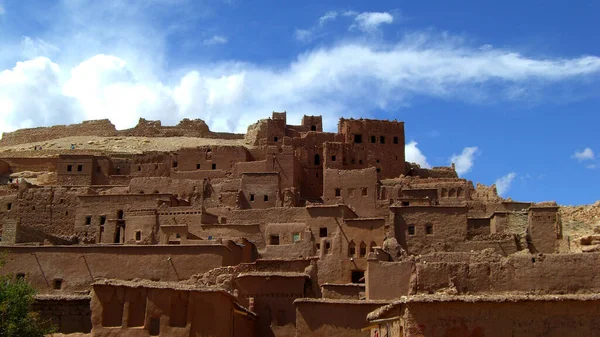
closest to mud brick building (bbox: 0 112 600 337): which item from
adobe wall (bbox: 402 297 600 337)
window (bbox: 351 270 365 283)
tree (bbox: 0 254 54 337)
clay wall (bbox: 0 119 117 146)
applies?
adobe wall (bbox: 402 297 600 337)

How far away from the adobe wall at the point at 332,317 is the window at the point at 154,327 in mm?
4544

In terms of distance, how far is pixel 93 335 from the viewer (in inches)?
815

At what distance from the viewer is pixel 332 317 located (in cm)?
2323

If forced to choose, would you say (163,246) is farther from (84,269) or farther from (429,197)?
(429,197)

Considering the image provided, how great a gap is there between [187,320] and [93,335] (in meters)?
2.45

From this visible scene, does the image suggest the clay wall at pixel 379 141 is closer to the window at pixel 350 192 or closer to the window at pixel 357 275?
the window at pixel 350 192

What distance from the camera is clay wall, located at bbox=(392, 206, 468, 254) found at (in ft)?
109

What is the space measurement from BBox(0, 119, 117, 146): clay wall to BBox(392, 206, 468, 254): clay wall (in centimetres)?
3490

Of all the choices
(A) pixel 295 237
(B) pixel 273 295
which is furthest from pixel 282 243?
(B) pixel 273 295

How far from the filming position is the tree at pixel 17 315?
19562 mm

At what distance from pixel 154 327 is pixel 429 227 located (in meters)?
15.9

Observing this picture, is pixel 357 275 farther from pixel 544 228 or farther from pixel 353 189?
pixel 353 189

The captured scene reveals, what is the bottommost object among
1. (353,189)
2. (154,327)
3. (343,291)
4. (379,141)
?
(154,327)

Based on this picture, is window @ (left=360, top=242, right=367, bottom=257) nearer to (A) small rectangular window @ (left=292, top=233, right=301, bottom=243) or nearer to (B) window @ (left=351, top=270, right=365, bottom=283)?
(B) window @ (left=351, top=270, right=365, bottom=283)
